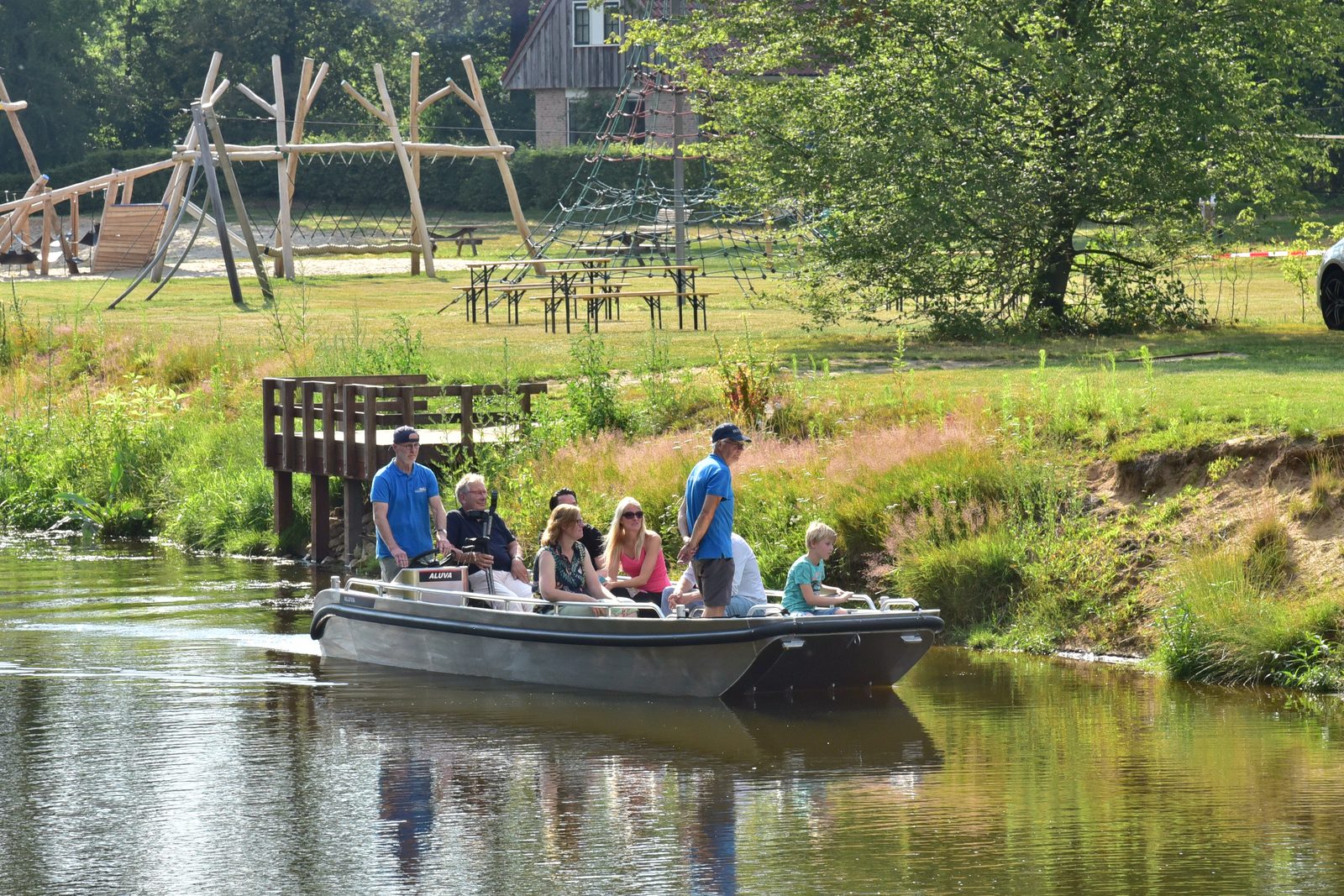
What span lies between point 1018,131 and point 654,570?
1156 centimetres

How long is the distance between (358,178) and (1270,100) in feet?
131

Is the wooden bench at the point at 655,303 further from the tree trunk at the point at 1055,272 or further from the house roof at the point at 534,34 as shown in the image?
the house roof at the point at 534,34

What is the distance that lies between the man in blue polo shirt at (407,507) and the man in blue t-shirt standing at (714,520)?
2175 millimetres

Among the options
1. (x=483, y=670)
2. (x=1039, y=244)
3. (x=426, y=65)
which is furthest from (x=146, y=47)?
(x=483, y=670)

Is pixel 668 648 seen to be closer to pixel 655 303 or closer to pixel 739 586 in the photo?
pixel 739 586

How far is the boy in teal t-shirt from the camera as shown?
42.5 feet

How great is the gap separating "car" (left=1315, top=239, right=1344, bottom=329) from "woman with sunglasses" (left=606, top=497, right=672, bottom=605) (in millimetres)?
10724

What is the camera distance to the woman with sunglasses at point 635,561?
44.8 ft

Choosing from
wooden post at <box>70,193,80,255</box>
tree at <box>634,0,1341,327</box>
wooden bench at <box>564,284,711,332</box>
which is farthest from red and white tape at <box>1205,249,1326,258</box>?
wooden post at <box>70,193,80,255</box>

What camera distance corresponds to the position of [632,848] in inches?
371

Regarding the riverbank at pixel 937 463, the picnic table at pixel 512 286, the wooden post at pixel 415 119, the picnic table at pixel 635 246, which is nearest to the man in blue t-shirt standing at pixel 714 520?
the riverbank at pixel 937 463

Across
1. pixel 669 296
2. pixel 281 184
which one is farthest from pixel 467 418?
pixel 281 184

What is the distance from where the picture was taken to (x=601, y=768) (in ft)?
36.9

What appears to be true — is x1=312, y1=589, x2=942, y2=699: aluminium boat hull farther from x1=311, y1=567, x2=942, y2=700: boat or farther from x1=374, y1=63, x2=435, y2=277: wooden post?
x1=374, y1=63, x2=435, y2=277: wooden post
